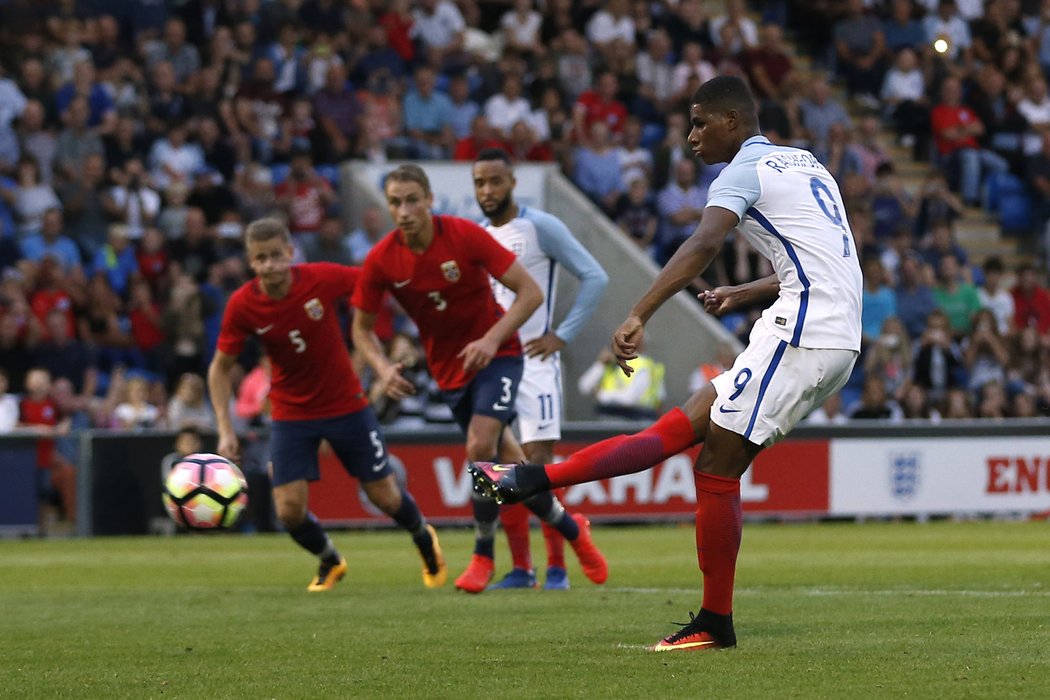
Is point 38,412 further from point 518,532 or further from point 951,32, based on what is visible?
point 951,32

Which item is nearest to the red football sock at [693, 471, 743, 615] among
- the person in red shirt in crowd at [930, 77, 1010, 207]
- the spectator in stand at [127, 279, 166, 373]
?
the spectator in stand at [127, 279, 166, 373]

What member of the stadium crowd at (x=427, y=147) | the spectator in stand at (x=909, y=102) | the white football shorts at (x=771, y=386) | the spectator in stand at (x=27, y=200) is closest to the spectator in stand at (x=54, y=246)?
the stadium crowd at (x=427, y=147)

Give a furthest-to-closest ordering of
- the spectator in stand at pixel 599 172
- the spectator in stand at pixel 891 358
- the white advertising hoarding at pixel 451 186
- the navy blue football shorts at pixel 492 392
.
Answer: the spectator in stand at pixel 599 172, the spectator in stand at pixel 891 358, the white advertising hoarding at pixel 451 186, the navy blue football shorts at pixel 492 392

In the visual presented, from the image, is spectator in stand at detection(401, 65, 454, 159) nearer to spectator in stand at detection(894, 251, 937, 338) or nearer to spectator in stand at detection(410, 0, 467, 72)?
spectator in stand at detection(410, 0, 467, 72)

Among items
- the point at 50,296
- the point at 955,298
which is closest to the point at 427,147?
the point at 50,296

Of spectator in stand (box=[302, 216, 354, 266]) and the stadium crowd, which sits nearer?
the stadium crowd

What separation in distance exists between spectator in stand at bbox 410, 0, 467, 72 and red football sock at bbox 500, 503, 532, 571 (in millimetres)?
12929

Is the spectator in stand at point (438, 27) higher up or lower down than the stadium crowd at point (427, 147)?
higher up

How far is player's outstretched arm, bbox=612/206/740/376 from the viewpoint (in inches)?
250

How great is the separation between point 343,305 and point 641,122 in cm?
595

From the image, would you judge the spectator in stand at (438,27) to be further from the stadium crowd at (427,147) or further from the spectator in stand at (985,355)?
the spectator in stand at (985,355)

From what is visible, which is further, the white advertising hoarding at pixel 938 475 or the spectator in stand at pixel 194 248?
the spectator in stand at pixel 194 248

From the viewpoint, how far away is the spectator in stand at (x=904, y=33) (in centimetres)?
2611

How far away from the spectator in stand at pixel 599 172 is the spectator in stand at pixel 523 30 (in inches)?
74.0
